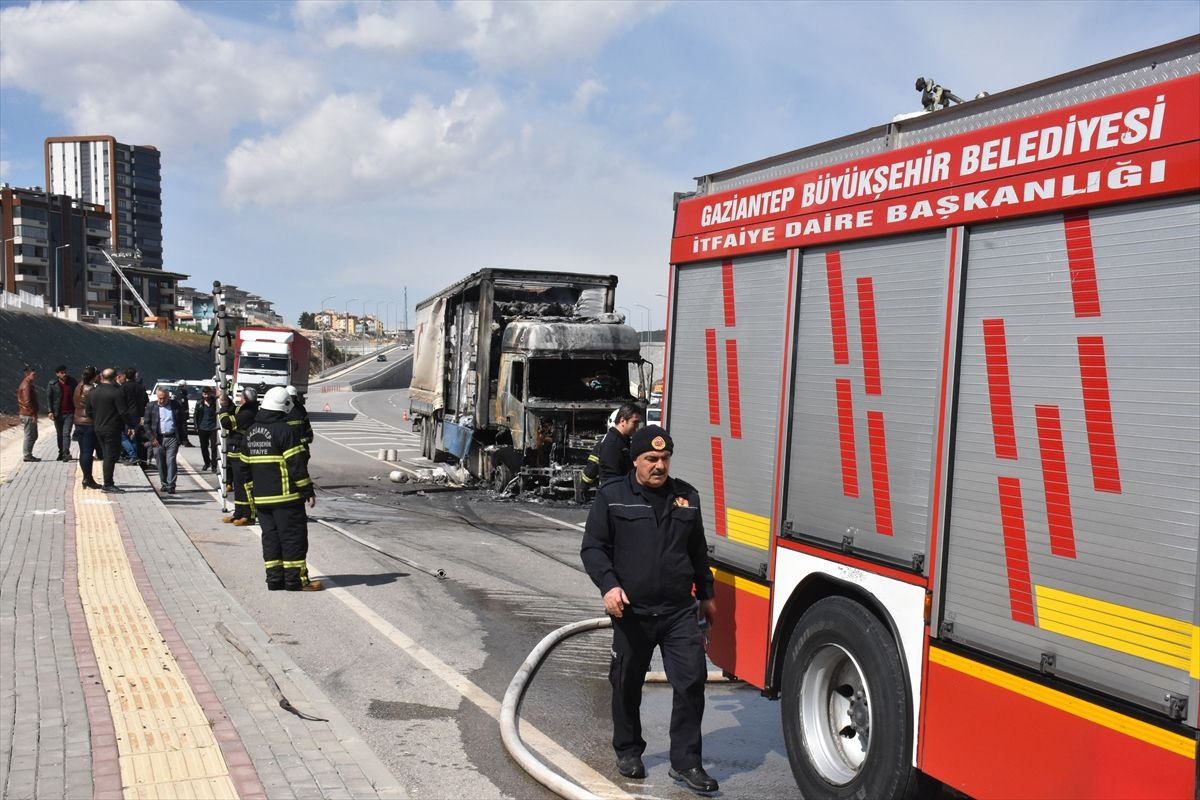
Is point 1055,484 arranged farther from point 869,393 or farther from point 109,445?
point 109,445

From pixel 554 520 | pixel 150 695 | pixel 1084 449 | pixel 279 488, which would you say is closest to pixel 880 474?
pixel 1084 449

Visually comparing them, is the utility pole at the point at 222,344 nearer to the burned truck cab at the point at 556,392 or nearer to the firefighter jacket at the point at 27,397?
the burned truck cab at the point at 556,392

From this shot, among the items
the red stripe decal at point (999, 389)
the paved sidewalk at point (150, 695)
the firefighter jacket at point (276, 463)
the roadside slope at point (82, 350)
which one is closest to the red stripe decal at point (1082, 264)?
the red stripe decal at point (999, 389)

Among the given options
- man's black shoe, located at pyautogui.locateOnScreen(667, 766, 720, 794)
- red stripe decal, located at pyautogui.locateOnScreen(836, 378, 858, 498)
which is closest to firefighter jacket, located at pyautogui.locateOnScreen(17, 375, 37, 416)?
man's black shoe, located at pyautogui.locateOnScreen(667, 766, 720, 794)

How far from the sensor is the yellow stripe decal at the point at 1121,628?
3248mm

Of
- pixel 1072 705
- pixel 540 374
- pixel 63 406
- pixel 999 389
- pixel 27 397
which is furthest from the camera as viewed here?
pixel 63 406

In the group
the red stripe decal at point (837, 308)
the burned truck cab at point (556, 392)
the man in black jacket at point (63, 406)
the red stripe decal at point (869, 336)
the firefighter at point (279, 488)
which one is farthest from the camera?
the man in black jacket at point (63, 406)

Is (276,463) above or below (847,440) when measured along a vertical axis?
below

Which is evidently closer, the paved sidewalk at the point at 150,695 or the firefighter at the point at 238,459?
the paved sidewalk at the point at 150,695

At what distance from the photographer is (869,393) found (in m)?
4.76

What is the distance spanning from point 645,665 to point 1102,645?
2.34 metres

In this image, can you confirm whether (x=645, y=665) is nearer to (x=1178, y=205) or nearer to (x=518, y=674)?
(x=518, y=674)

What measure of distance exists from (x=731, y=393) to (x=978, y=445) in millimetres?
1884

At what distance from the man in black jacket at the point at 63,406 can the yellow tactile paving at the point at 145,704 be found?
39.7 ft
